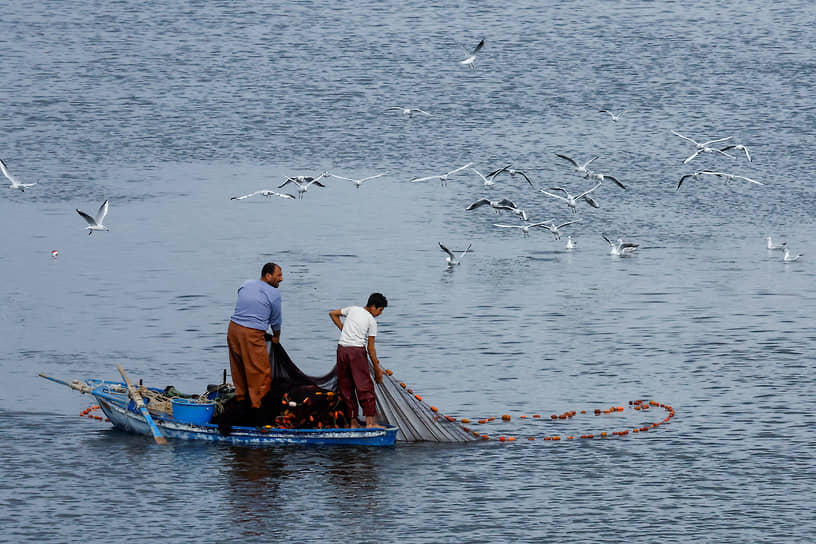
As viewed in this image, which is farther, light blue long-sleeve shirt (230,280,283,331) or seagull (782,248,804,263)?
seagull (782,248,804,263)

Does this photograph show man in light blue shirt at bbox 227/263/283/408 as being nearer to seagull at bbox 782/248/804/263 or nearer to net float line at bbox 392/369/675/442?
net float line at bbox 392/369/675/442

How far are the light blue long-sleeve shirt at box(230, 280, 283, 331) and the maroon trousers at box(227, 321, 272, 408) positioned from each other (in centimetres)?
10

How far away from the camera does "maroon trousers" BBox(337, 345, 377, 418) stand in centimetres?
1867

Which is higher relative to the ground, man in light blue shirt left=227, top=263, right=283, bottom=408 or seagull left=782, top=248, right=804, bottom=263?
seagull left=782, top=248, right=804, bottom=263

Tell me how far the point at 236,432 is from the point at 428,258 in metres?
20.8

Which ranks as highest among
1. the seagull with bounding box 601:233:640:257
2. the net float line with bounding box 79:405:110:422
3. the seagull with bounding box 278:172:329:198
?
the seagull with bounding box 278:172:329:198

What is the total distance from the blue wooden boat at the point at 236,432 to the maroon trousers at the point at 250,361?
56 cm

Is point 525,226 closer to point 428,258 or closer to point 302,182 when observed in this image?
point 428,258

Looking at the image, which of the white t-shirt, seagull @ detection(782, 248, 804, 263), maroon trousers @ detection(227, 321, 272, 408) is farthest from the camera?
seagull @ detection(782, 248, 804, 263)

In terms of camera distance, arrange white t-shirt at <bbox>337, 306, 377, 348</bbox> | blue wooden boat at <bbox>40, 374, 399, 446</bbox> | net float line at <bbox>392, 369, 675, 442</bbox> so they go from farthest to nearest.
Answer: net float line at <bbox>392, 369, 675, 442</bbox>
blue wooden boat at <bbox>40, 374, 399, 446</bbox>
white t-shirt at <bbox>337, 306, 377, 348</bbox>

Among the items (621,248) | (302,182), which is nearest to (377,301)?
(621,248)

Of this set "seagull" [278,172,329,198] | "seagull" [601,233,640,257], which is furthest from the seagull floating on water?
"seagull" [278,172,329,198]

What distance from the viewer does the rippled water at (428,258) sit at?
1780 centimetres

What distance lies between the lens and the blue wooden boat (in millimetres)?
19203
